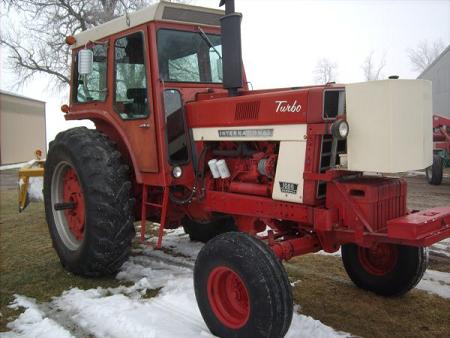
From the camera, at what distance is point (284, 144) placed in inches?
138

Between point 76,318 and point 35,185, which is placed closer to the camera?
point 76,318

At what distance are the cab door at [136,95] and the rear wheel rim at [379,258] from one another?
202cm

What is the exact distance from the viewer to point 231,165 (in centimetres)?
409

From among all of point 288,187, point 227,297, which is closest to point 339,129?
point 288,187

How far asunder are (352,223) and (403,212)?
50 cm

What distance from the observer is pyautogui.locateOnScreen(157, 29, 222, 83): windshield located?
14.3 ft

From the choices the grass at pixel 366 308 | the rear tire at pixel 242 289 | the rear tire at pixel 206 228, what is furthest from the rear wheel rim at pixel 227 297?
the rear tire at pixel 206 228

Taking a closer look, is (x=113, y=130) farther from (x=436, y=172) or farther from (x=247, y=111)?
(x=436, y=172)

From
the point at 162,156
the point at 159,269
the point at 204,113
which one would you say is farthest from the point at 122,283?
the point at 204,113

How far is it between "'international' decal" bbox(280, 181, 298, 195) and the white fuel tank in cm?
44

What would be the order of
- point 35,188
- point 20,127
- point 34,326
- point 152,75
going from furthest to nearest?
1. point 20,127
2. point 35,188
3. point 152,75
4. point 34,326

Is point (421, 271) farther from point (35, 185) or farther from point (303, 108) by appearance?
point (35, 185)

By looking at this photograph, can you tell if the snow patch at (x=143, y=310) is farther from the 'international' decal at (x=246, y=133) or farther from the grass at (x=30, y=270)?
the 'international' decal at (x=246, y=133)

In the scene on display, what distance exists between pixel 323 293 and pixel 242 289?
1141 millimetres
